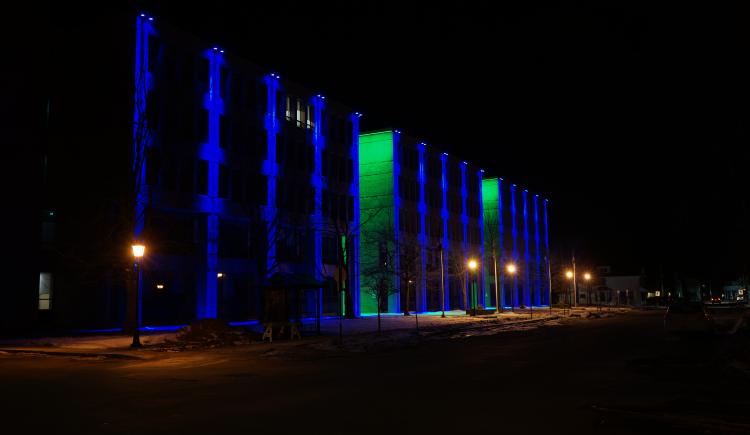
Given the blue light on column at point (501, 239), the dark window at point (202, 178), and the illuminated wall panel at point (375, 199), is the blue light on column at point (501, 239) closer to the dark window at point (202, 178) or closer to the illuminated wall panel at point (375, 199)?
the illuminated wall panel at point (375, 199)

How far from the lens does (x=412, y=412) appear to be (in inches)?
418

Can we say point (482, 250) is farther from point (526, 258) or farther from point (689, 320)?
point (689, 320)

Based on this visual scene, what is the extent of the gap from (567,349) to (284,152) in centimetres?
3332

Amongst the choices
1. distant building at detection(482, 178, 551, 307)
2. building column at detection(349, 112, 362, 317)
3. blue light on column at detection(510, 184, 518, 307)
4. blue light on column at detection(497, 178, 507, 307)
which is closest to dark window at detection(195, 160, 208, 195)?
building column at detection(349, 112, 362, 317)

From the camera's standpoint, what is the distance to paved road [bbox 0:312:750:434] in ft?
31.5

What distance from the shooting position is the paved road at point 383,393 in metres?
9.60

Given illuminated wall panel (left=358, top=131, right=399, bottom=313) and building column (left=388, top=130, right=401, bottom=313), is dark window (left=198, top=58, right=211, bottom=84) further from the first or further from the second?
building column (left=388, top=130, right=401, bottom=313)

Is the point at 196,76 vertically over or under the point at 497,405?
over

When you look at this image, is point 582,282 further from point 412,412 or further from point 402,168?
point 412,412

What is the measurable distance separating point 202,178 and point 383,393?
111ft

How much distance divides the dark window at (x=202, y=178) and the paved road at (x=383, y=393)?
22379mm

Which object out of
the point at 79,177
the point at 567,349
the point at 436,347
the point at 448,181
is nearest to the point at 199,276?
the point at 79,177

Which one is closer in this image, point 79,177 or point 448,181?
point 79,177

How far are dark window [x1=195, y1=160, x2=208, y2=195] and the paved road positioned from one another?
2238 cm
